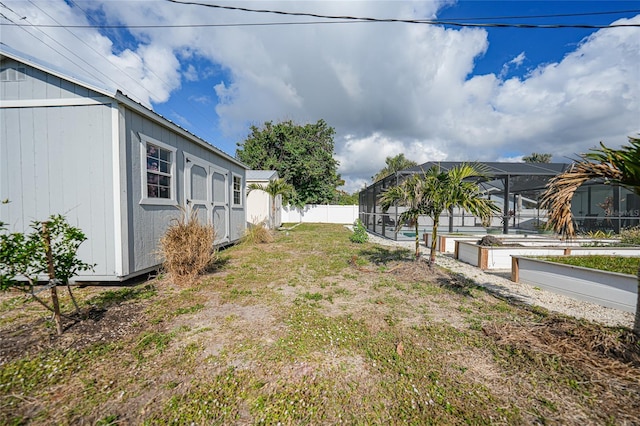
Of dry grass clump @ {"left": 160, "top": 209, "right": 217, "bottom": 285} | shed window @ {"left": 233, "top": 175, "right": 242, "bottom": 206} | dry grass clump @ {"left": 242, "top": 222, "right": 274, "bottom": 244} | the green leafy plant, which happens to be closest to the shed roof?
shed window @ {"left": 233, "top": 175, "right": 242, "bottom": 206}

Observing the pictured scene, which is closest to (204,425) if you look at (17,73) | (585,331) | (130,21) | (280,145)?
(585,331)

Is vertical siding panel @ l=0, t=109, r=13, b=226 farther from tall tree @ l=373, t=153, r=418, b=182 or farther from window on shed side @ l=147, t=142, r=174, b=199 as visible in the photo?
tall tree @ l=373, t=153, r=418, b=182

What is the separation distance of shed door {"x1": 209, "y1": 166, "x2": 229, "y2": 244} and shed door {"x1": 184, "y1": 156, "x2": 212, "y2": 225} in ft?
0.89

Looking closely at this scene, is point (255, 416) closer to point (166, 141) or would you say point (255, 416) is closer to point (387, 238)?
point (166, 141)

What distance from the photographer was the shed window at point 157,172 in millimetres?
4590

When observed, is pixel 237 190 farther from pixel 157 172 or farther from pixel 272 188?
Answer: pixel 157 172

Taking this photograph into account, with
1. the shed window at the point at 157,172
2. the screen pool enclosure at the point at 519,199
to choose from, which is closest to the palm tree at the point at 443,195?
the screen pool enclosure at the point at 519,199

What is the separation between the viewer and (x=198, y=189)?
657cm

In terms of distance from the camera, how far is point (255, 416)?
5.37 feet

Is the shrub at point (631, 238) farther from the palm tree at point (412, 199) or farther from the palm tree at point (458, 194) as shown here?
the palm tree at point (412, 199)

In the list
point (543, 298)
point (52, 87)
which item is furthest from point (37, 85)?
point (543, 298)

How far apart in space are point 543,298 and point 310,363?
13.5 ft

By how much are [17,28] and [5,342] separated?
24.8 feet

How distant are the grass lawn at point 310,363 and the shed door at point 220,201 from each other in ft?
12.7
